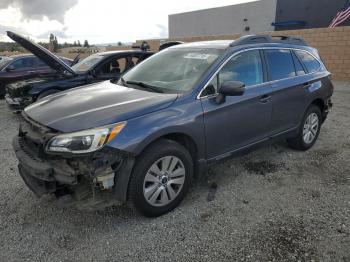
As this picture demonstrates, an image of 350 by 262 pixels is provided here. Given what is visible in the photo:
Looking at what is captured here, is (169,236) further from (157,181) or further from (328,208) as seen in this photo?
(328,208)

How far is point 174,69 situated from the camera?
3.78 m

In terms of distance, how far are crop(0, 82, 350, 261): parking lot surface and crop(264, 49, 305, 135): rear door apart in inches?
26.7

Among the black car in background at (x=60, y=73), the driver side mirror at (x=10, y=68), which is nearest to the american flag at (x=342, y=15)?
the black car in background at (x=60, y=73)

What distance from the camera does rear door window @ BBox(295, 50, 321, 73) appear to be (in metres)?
4.70

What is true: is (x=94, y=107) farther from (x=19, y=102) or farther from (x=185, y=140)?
(x=19, y=102)

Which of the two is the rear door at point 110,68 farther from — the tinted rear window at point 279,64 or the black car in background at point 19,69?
the tinted rear window at point 279,64

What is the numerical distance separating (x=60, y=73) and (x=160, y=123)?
4.99 meters

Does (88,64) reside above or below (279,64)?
below

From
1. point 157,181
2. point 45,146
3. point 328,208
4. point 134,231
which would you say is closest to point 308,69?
point 328,208

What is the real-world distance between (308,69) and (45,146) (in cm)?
388

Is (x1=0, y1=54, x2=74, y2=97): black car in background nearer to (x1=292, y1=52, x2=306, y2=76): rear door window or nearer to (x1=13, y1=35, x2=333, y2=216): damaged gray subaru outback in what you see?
(x1=13, y1=35, x2=333, y2=216): damaged gray subaru outback

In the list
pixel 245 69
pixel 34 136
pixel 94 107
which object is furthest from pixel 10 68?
pixel 245 69

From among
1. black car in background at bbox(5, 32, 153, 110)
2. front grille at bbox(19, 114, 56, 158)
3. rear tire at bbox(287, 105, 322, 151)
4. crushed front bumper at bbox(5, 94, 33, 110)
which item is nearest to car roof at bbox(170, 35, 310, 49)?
rear tire at bbox(287, 105, 322, 151)

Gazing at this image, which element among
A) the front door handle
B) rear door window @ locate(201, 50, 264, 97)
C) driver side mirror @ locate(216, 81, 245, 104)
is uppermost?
rear door window @ locate(201, 50, 264, 97)
